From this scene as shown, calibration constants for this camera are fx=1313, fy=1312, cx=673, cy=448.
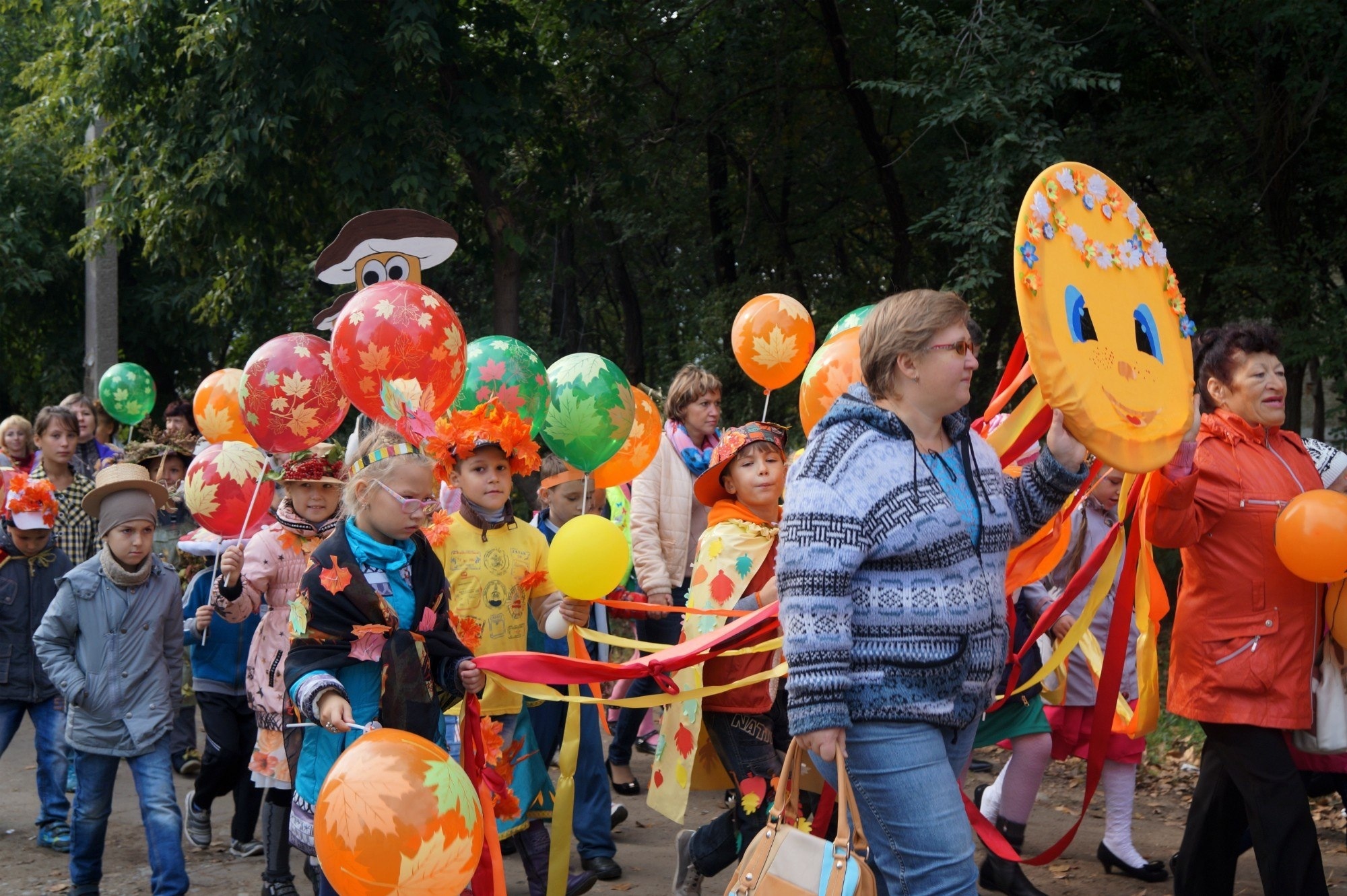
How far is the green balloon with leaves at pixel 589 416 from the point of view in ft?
17.8

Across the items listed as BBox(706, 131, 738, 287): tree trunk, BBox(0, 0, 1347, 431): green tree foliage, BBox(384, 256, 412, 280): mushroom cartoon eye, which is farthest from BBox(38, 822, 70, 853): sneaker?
BBox(706, 131, 738, 287): tree trunk

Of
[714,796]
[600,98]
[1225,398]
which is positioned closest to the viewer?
[1225,398]

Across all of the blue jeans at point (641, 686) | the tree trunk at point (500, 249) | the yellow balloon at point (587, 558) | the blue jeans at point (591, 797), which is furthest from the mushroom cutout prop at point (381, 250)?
the tree trunk at point (500, 249)

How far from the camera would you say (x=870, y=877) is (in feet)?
9.50

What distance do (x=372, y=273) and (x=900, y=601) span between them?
10.2ft

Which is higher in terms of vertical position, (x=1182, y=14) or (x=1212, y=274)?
(x=1182, y=14)

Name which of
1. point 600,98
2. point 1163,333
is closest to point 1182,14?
point 600,98

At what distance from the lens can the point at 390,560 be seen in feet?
13.4

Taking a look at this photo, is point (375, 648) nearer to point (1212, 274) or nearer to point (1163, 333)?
point (1163, 333)

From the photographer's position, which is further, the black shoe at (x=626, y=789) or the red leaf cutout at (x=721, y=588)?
the black shoe at (x=626, y=789)

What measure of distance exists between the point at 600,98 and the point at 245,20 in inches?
144

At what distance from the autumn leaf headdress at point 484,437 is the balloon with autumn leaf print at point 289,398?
879 millimetres

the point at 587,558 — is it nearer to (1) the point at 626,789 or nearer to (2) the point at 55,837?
(1) the point at 626,789

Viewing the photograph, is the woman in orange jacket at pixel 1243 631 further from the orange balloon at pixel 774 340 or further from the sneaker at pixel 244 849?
the sneaker at pixel 244 849
